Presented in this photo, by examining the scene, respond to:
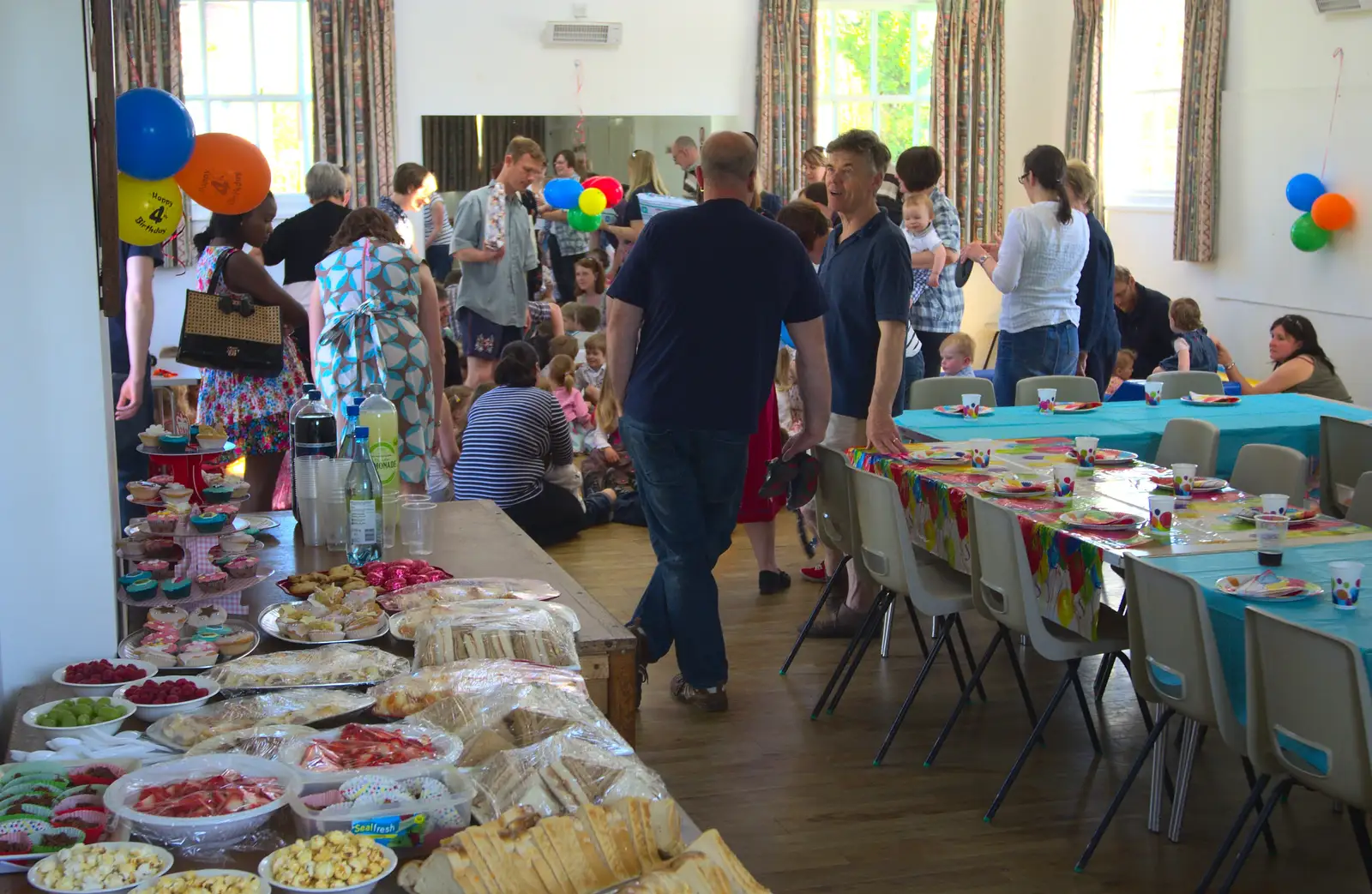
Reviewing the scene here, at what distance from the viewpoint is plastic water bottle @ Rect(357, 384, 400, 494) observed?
127 inches

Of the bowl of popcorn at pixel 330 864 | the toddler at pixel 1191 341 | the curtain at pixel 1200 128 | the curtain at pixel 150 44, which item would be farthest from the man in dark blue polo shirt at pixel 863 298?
the curtain at pixel 150 44

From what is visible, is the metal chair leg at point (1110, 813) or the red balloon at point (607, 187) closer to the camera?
the metal chair leg at point (1110, 813)

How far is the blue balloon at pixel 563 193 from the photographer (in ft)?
30.9

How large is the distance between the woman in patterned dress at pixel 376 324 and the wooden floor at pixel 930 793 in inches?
46.7

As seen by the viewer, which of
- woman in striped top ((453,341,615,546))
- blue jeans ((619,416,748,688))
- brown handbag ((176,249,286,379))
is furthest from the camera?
woman in striped top ((453,341,615,546))

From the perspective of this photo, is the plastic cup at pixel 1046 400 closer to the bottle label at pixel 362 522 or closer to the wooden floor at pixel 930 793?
the wooden floor at pixel 930 793

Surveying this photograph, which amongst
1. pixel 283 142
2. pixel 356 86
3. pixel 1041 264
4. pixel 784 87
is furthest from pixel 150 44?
pixel 1041 264

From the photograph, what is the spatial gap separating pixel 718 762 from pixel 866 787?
44 centimetres

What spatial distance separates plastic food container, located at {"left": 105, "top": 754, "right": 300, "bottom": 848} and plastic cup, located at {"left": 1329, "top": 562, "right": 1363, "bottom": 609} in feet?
7.08

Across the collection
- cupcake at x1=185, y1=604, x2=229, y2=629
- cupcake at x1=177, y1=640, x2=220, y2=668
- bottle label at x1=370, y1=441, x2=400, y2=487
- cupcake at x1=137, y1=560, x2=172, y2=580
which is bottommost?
cupcake at x1=177, y1=640, x2=220, y2=668

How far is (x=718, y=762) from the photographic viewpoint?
12.9ft

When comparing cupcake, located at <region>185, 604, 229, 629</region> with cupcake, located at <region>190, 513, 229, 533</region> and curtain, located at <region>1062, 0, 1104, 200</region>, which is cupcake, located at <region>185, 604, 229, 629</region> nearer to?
cupcake, located at <region>190, 513, 229, 533</region>

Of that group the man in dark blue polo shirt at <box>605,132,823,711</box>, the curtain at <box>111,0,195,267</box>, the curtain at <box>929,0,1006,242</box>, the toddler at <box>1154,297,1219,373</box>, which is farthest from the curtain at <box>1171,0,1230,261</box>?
the curtain at <box>111,0,195,267</box>

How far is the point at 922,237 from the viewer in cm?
674
